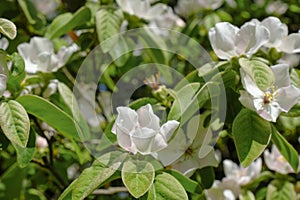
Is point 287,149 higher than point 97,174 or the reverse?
the reverse

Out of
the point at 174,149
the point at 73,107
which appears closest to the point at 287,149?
the point at 174,149

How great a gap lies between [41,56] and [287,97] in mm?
550

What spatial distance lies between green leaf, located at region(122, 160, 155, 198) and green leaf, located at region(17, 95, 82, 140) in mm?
196

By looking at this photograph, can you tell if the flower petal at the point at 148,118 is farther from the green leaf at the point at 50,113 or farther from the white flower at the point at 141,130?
the green leaf at the point at 50,113

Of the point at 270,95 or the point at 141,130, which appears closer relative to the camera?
the point at 141,130

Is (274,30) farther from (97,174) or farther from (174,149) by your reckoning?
(97,174)

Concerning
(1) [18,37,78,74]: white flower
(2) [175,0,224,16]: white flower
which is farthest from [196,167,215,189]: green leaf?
(2) [175,0,224,16]: white flower

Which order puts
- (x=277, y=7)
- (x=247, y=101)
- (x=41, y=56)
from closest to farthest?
(x=247, y=101) < (x=41, y=56) < (x=277, y=7)

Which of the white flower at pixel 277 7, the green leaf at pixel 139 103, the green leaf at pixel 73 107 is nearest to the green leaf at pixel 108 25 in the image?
the green leaf at pixel 73 107

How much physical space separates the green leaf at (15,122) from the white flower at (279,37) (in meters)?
0.49

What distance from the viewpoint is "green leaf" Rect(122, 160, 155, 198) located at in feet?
3.20

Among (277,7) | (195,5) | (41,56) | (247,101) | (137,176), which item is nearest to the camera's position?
(137,176)

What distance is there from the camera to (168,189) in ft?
3.33

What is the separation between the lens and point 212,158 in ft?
4.16
